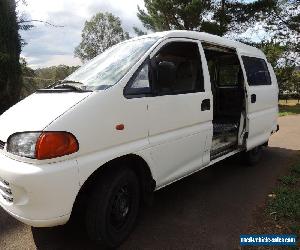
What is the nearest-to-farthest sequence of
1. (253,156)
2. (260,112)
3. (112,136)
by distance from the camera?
(112,136)
(260,112)
(253,156)

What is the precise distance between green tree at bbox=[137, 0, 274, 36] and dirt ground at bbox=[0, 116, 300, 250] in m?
16.0

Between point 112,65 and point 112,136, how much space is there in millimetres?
989

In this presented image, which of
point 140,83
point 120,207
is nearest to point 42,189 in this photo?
point 120,207

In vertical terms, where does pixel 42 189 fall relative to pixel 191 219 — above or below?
above

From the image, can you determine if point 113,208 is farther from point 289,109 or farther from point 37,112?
point 289,109

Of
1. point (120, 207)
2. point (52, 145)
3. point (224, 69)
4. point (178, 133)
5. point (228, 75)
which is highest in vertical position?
point (224, 69)

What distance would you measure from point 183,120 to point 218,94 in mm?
2699

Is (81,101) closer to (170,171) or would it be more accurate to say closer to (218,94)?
(170,171)

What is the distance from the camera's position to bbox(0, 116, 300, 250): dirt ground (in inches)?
135

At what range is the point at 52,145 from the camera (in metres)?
2.70

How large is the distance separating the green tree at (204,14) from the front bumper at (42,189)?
61.0 feet

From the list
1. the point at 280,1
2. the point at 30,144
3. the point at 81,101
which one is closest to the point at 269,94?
the point at 81,101

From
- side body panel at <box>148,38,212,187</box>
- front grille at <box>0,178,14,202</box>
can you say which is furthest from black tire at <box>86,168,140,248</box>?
front grille at <box>0,178,14,202</box>

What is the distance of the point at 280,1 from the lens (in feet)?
83.4
